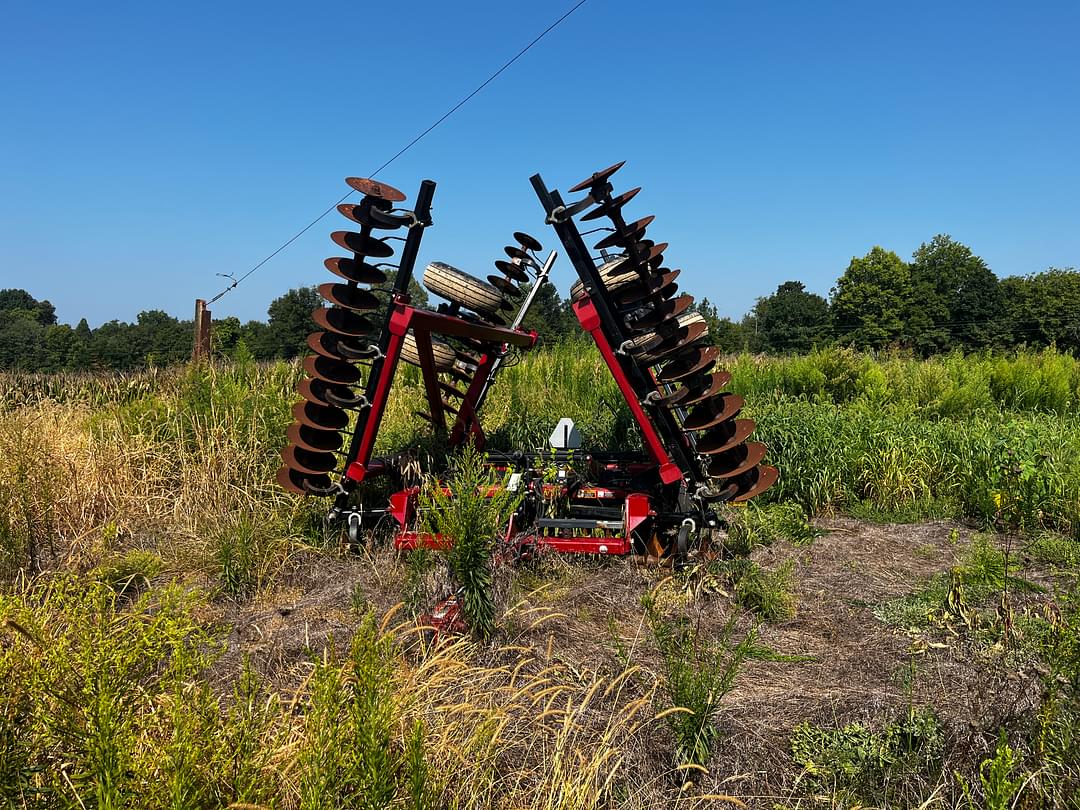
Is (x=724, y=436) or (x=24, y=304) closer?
(x=724, y=436)

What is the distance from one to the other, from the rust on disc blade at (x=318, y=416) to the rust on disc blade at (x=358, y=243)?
3.28 ft

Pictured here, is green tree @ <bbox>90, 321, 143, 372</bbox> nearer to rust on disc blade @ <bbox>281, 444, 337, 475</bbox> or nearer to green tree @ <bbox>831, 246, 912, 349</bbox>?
rust on disc blade @ <bbox>281, 444, 337, 475</bbox>

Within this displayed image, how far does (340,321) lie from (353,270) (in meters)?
0.33

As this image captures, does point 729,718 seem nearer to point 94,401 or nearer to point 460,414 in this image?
point 460,414

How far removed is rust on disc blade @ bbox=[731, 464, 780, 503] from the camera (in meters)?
4.54

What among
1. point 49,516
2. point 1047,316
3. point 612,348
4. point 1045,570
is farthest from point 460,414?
A: point 1047,316

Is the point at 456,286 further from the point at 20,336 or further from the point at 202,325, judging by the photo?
the point at 20,336

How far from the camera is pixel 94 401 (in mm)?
7191

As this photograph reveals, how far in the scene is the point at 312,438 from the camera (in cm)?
447

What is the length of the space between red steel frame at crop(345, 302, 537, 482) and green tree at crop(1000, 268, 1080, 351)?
60.6 meters

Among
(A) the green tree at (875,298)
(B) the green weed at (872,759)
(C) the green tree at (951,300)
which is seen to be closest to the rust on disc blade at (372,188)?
(B) the green weed at (872,759)

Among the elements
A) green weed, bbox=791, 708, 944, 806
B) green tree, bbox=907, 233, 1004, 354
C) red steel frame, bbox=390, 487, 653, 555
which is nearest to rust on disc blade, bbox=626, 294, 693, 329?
red steel frame, bbox=390, 487, 653, 555

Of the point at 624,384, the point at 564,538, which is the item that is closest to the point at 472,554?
the point at 564,538

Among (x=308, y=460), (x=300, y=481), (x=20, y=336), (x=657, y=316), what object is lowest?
(x=300, y=481)
